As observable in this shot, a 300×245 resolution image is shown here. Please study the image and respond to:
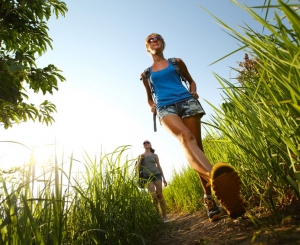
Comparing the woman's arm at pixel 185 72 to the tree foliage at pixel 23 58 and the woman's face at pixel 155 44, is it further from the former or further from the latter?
the tree foliage at pixel 23 58

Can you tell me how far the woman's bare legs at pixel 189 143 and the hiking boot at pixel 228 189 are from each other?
30 cm

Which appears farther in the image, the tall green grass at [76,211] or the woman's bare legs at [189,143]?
the woman's bare legs at [189,143]

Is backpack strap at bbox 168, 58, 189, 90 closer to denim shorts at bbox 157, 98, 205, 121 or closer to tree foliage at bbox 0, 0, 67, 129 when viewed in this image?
denim shorts at bbox 157, 98, 205, 121

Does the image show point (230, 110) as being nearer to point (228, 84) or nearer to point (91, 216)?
point (228, 84)

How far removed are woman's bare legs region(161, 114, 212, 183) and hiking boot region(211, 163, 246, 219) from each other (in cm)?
30

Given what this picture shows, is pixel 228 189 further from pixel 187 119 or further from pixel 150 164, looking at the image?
pixel 150 164

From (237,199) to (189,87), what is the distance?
5.15 ft

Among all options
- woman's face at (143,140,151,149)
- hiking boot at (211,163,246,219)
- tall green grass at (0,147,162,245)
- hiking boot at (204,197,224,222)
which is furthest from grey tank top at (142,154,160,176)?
hiking boot at (211,163,246,219)

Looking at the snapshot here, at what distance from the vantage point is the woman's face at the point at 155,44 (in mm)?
2720

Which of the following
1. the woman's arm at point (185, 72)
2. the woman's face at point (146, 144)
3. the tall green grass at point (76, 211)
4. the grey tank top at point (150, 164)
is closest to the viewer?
the tall green grass at point (76, 211)

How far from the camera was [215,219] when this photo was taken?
185cm

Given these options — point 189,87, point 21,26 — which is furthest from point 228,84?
point 21,26

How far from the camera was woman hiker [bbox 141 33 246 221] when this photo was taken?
4.09ft

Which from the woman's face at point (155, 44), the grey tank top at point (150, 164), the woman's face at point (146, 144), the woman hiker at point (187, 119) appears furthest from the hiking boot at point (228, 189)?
the woman's face at point (146, 144)
